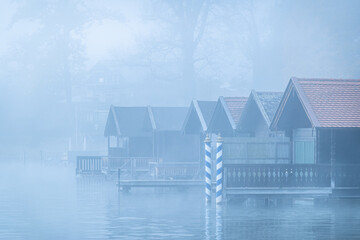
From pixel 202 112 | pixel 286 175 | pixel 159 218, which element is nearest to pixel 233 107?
pixel 202 112

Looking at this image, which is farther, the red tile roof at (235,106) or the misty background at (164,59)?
the misty background at (164,59)

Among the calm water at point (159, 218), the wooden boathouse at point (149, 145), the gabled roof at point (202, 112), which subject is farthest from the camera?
the wooden boathouse at point (149, 145)

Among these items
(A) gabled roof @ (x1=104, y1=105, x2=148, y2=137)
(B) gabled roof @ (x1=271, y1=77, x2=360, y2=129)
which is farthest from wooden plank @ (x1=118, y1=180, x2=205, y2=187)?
(A) gabled roof @ (x1=104, y1=105, x2=148, y2=137)

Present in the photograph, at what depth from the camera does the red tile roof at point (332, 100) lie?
111 ft

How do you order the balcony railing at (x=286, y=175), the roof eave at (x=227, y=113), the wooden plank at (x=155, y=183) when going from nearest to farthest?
the balcony railing at (x=286, y=175) < the roof eave at (x=227, y=113) < the wooden plank at (x=155, y=183)

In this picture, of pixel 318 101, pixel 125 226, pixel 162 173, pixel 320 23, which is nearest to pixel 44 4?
pixel 320 23

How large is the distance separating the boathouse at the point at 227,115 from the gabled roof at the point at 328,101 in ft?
23.2

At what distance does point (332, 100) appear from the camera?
115ft

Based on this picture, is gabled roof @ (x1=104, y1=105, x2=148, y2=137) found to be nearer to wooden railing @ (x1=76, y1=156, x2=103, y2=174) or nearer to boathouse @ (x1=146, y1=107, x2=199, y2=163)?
wooden railing @ (x1=76, y1=156, x2=103, y2=174)

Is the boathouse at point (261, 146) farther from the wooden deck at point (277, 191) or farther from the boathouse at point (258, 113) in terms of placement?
the wooden deck at point (277, 191)

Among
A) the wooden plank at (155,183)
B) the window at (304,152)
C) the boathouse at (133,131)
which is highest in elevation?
the boathouse at (133,131)

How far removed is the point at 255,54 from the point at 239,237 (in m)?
70.8

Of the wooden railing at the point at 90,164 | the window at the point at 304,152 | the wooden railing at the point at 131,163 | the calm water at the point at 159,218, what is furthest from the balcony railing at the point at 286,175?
the wooden railing at the point at 90,164

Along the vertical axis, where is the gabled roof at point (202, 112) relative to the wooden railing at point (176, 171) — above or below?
above
